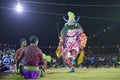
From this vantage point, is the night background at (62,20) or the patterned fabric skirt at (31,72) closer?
the patterned fabric skirt at (31,72)

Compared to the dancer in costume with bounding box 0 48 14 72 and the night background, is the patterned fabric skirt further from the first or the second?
the night background

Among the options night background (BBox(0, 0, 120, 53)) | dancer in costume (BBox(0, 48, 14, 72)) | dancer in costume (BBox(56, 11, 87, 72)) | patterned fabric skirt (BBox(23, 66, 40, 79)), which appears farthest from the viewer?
night background (BBox(0, 0, 120, 53))

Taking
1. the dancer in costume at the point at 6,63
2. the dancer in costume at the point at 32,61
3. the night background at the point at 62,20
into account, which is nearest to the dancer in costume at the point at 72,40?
the dancer in costume at the point at 6,63

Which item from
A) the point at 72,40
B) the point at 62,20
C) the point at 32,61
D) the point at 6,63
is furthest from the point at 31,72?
the point at 62,20

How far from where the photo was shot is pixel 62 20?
24.9 m

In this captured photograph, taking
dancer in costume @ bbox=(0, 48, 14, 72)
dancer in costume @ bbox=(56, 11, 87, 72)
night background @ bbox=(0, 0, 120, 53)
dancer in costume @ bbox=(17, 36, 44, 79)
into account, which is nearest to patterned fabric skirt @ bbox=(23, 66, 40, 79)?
dancer in costume @ bbox=(17, 36, 44, 79)

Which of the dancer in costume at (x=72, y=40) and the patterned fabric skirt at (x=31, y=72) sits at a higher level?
the dancer in costume at (x=72, y=40)

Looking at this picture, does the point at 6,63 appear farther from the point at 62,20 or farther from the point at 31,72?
the point at 62,20

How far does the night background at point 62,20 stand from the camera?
2428 centimetres

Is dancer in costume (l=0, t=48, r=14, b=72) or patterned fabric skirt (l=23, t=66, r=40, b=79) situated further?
dancer in costume (l=0, t=48, r=14, b=72)

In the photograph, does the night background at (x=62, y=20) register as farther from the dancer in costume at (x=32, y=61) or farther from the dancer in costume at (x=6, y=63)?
the dancer in costume at (x=32, y=61)

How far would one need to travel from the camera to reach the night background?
2428cm

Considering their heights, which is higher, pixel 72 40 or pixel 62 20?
pixel 62 20

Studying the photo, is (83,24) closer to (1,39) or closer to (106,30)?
(106,30)
